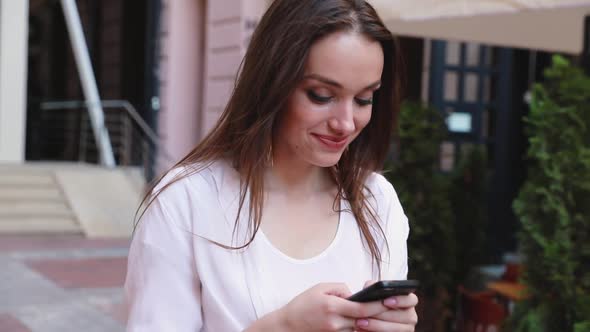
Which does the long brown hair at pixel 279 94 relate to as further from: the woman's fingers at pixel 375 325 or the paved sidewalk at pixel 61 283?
the paved sidewalk at pixel 61 283

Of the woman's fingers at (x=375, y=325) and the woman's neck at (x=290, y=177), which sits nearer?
the woman's fingers at (x=375, y=325)

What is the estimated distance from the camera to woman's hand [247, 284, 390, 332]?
136 cm

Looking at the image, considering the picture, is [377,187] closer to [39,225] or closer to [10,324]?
[10,324]

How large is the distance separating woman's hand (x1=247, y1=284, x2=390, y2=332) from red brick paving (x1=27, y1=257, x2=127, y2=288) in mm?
5857

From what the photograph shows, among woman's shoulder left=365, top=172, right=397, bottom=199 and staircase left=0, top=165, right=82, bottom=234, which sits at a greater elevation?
woman's shoulder left=365, top=172, right=397, bottom=199

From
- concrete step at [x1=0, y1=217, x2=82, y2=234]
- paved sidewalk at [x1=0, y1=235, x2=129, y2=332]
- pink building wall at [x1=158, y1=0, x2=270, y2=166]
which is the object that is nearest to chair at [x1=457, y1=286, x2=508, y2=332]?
paved sidewalk at [x1=0, y1=235, x2=129, y2=332]

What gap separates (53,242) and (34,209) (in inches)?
39.1

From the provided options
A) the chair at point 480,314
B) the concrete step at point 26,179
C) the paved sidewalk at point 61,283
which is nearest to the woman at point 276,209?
the chair at point 480,314

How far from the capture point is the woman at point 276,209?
1467 mm

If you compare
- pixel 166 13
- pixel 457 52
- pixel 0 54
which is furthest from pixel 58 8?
pixel 457 52

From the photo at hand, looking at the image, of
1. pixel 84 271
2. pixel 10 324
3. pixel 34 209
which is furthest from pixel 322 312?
pixel 34 209

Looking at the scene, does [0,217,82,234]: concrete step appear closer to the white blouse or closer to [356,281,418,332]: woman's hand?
the white blouse

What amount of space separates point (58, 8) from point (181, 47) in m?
9.16

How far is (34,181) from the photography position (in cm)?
1081
